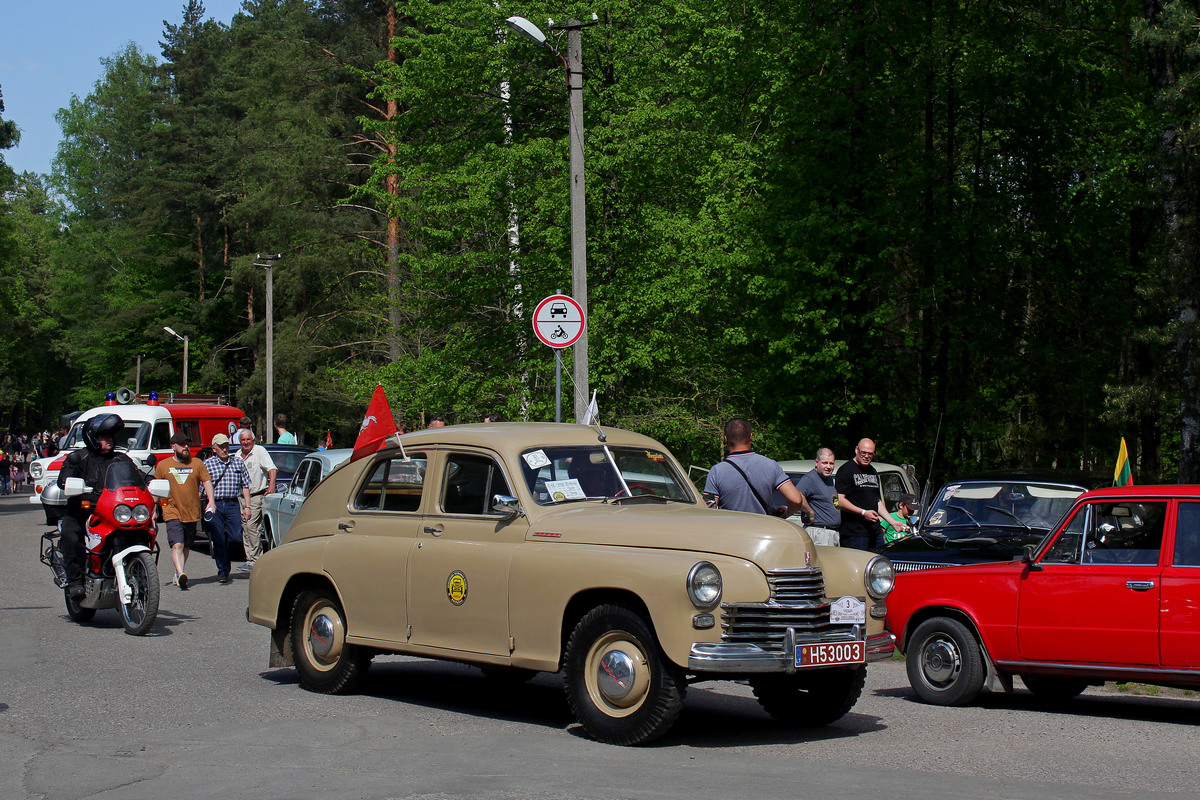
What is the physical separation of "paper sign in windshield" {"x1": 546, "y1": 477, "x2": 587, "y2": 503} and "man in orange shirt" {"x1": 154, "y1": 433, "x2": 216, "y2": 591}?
Result: 29.3 ft

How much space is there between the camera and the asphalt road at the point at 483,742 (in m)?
6.26

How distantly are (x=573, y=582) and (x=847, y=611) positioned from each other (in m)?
1.62

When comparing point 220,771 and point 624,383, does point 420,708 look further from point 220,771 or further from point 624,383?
point 624,383

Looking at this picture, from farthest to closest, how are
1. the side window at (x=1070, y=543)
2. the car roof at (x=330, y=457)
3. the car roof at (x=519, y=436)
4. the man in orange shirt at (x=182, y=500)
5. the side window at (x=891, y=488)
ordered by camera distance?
the car roof at (x=330, y=457), the side window at (x=891, y=488), the man in orange shirt at (x=182, y=500), the side window at (x=1070, y=543), the car roof at (x=519, y=436)

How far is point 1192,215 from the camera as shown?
18719 millimetres

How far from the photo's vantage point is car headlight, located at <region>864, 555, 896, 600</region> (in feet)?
25.0

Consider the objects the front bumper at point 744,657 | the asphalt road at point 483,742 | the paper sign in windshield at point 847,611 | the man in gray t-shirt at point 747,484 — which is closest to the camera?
the asphalt road at point 483,742

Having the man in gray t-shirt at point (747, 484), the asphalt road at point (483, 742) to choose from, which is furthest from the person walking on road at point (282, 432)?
the man in gray t-shirt at point (747, 484)

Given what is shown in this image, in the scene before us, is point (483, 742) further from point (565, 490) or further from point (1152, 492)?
point (1152, 492)

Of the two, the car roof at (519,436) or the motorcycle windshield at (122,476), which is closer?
the car roof at (519,436)

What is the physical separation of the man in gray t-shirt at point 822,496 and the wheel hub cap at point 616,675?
5197mm

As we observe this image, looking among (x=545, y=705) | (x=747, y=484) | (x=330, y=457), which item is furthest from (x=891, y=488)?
(x=545, y=705)

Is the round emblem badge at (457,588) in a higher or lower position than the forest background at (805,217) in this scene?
lower

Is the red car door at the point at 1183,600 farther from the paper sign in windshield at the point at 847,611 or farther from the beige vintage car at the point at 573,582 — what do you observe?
the paper sign in windshield at the point at 847,611
